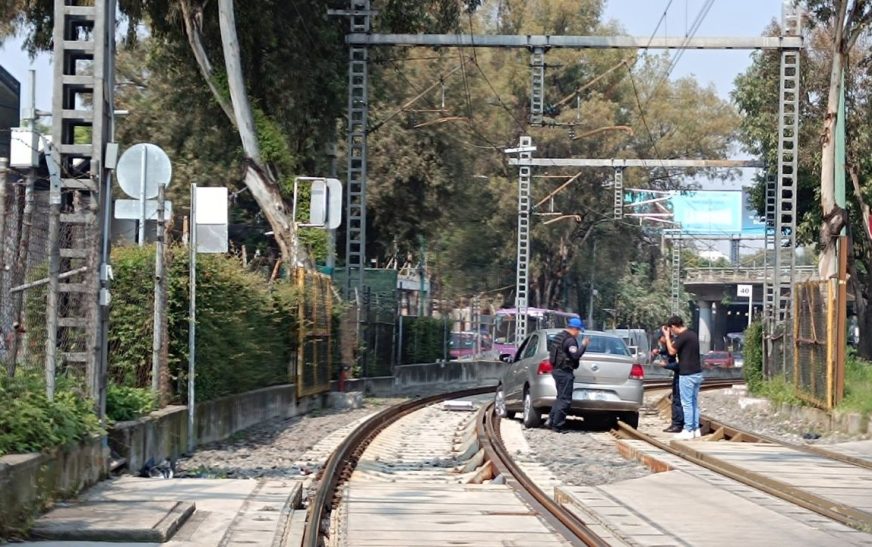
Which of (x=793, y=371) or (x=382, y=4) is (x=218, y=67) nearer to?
(x=382, y=4)

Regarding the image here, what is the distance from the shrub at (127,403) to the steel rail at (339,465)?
80.2 inches

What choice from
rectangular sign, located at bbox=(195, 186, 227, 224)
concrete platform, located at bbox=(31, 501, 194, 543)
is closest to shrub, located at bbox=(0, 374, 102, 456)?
concrete platform, located at bbox=(31, 501, 194, 543)

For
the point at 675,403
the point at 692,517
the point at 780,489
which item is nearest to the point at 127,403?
the point at 692,517

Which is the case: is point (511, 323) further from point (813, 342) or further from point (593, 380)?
point (593, 380)

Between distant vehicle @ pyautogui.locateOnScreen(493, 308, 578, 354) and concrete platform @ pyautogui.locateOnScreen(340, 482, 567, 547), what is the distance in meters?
45.9

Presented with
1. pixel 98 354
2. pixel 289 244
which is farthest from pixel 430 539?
pixel 289 244

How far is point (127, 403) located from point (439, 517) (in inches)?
193

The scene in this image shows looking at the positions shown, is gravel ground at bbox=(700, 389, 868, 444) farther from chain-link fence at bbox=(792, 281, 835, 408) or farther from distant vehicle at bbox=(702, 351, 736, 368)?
distant vehicle at bbox=(702, 351, 736, 368)

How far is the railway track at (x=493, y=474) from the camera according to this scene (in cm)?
992

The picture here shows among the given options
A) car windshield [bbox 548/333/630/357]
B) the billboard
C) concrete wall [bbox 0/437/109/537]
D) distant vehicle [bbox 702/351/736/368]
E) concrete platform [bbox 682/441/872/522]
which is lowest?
distant vehicle [bbox 702/351/736/368]

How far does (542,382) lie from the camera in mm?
21062

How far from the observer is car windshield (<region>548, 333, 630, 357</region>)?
21516mm

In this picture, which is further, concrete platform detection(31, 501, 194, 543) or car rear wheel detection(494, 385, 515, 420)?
car rear wheel detection(494, 385, 515, 420)

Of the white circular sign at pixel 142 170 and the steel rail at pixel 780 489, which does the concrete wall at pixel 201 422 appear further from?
the steel rail at pixel 780 489
